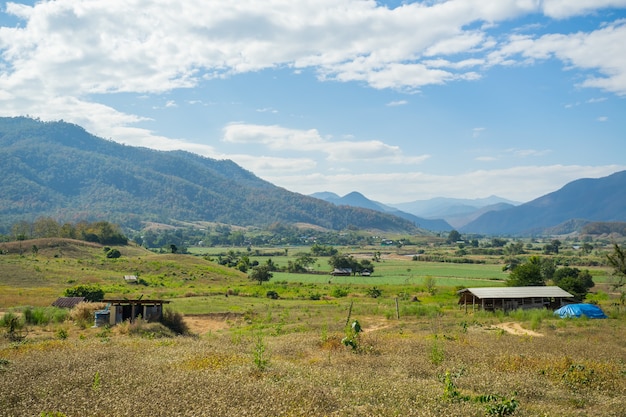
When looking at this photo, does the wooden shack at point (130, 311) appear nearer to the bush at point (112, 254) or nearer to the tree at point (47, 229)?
the bush at point (112, 254)

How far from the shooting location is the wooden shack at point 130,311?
28.6 meters

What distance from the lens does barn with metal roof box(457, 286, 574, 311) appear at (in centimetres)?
4316

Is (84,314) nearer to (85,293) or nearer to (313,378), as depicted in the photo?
(85,293)

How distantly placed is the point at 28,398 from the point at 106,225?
116 meters

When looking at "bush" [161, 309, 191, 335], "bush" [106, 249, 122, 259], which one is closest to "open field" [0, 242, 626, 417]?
"bush" [161, 309, 191, 335]

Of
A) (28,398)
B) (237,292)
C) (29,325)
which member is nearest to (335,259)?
(237,292)

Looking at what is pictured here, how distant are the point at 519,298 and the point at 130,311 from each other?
34259mm

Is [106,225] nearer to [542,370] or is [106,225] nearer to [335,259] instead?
[335,259]

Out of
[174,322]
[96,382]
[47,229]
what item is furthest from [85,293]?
[47,229]

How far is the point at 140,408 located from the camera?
32.2 feet

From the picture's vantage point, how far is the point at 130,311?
29297mm

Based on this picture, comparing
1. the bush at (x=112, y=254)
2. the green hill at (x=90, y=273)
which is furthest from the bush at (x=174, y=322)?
the bush at (x=112, y=254)

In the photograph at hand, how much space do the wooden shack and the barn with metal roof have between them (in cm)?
2791

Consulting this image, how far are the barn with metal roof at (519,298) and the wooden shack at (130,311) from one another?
2791 cm
